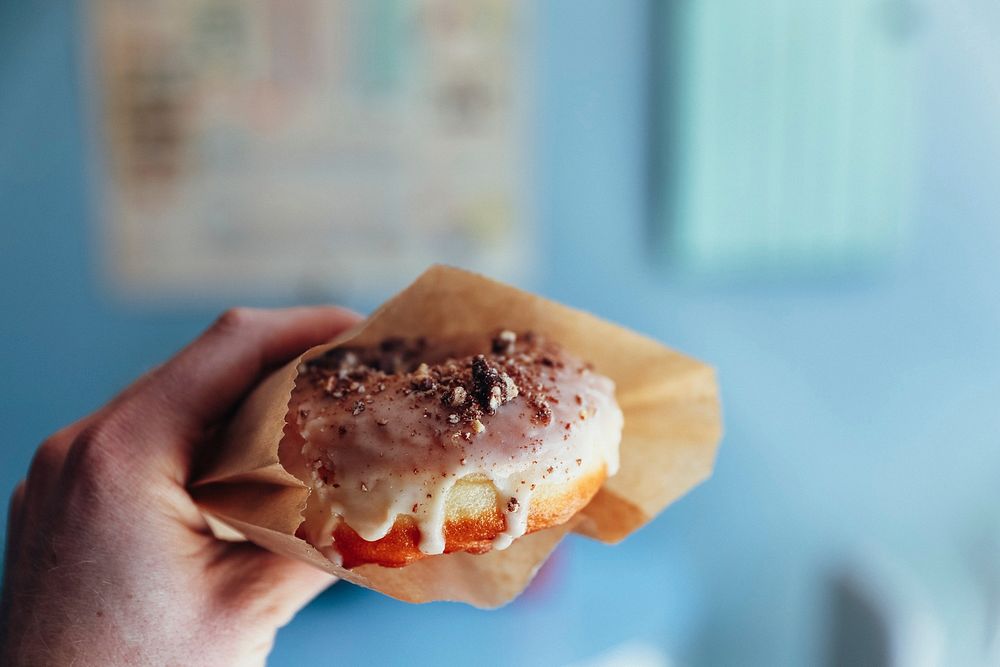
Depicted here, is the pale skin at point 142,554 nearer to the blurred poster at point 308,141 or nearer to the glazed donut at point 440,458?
the glazed donut at point 440,458

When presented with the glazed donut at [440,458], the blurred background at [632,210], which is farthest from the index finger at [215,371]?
the blurred background at [632,210]

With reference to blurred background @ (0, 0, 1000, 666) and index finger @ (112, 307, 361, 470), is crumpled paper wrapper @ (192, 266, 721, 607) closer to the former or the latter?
index finger @ (112, 307, 361, 470)

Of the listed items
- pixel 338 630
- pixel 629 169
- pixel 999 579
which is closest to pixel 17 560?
pixel 338 630

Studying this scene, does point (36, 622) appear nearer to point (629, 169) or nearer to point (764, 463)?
point (629, 169)

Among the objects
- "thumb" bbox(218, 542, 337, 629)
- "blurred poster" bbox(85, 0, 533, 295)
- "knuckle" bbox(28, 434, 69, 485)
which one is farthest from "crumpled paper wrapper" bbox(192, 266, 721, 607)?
"blurred poster" bbox(85, 0, 533, 295)

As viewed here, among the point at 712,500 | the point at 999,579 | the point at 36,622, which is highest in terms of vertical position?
the point at 36,622

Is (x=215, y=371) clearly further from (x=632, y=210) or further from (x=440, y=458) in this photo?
(x=632, y=210)
